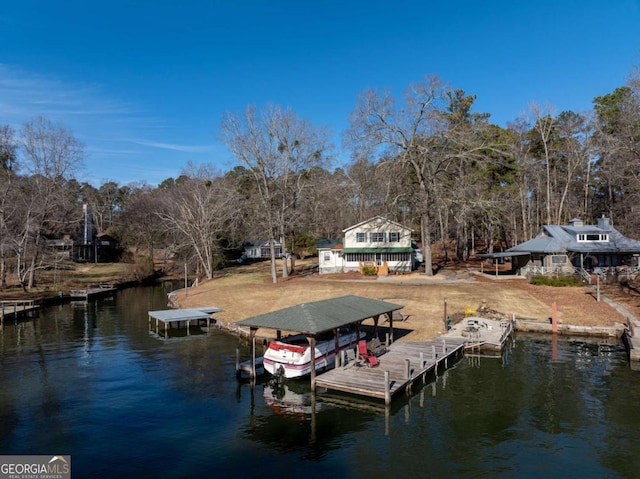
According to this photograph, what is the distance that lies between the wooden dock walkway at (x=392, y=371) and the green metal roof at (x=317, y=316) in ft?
7.82

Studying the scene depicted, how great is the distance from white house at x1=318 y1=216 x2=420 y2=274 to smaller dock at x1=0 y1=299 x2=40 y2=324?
33.3m

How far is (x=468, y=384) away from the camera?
2244cm

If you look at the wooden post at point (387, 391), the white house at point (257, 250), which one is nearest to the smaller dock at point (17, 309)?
the wooden post at point (387, 391)

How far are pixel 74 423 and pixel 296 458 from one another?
970 centimetres

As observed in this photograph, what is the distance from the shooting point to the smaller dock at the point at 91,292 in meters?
54.6

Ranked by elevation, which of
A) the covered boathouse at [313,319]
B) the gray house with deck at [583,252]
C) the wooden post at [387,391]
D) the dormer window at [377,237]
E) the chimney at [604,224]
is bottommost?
the wooden post at [387,391]

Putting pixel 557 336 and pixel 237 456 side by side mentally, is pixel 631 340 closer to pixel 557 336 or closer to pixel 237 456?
pixel 557 336

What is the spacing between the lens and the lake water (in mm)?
14656

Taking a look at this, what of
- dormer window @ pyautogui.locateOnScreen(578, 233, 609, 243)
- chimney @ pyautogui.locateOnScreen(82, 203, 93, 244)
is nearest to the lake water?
dormer window @ pyautogui.locateOnScreen(578, 233, 609, 243)

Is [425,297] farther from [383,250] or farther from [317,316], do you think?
[317,316]

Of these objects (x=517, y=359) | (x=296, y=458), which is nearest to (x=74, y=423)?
(x=296, y=458)

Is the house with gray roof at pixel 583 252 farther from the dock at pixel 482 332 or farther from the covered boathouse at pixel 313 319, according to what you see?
the covered boathouse at pixel 313 319

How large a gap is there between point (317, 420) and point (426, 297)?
24.2m

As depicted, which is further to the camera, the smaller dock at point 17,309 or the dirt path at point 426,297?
the smaller dock at point 17,309
